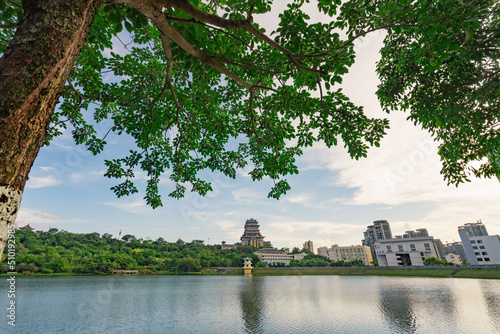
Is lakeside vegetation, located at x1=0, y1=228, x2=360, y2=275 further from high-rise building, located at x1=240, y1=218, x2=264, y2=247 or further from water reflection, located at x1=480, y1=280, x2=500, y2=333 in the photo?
water reflection, located at x1=480, y1=280, x2=500, y2=333

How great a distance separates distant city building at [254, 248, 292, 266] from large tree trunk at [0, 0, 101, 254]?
11533cm

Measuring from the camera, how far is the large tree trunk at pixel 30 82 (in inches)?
54.7

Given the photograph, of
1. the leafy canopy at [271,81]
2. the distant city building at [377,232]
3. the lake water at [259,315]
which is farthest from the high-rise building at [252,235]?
the leafy canopy at [271,81]

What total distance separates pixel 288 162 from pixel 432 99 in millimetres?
5161

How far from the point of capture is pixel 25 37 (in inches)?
64.9

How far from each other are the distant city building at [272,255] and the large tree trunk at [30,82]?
4540 inches

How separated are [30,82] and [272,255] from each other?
123 m

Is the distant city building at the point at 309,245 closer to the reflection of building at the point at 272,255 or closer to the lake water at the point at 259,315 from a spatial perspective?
the reflection of building at the point at 272,255

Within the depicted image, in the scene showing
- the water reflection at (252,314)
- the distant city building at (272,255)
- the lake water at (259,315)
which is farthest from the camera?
the distant city building at (272,255)

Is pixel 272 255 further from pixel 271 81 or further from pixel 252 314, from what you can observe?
pixel 271 81

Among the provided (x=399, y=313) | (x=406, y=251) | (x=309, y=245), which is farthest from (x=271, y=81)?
(x=309, y=245)

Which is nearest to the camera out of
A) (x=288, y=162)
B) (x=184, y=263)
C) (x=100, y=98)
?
(x=100, y=98)

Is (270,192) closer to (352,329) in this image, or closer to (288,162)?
(288,162)

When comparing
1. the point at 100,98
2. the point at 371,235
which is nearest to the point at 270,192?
the point at 100,98
